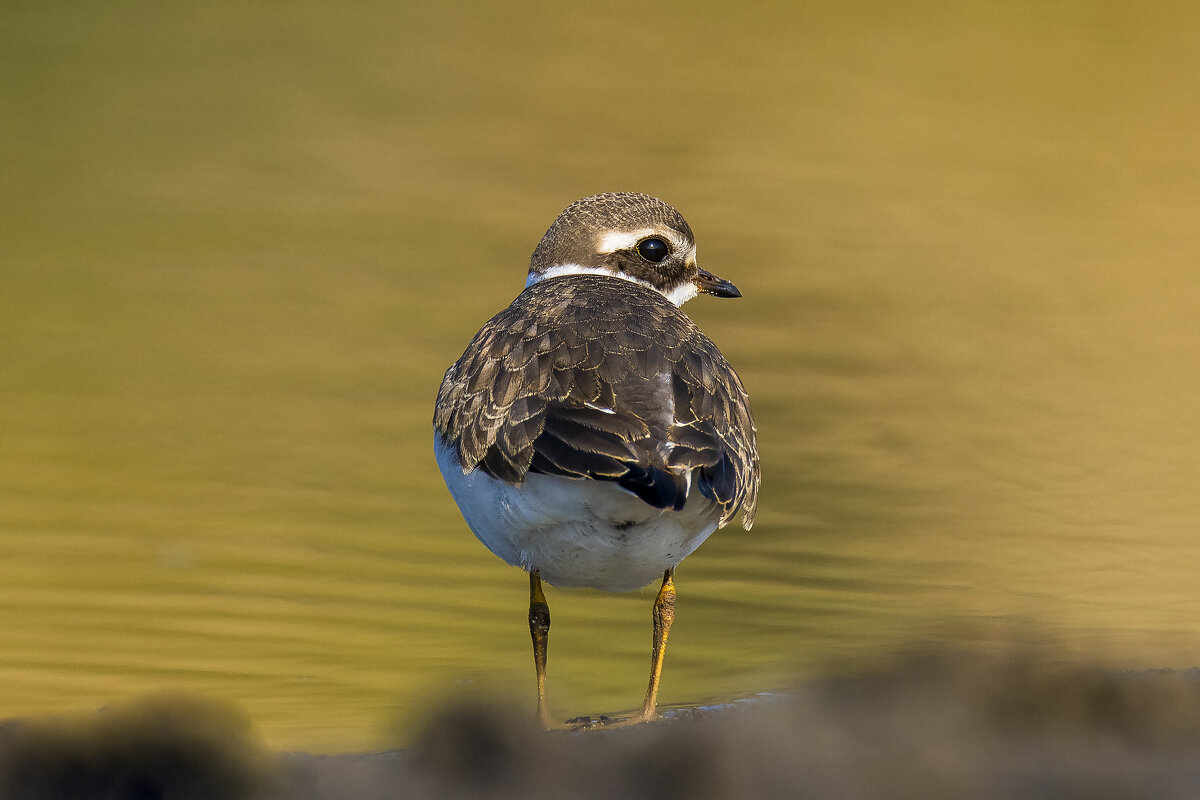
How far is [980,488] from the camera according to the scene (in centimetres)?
1332

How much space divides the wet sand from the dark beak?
335 centimetres

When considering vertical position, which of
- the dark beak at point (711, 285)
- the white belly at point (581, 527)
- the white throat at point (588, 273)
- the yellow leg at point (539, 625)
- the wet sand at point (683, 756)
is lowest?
the wet sand at point (683, 756)

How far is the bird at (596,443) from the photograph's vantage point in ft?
21.2

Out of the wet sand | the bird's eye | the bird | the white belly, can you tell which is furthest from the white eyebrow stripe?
the wet sand

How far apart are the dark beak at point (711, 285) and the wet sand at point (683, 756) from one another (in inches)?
132

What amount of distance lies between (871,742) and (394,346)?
33.5 feet

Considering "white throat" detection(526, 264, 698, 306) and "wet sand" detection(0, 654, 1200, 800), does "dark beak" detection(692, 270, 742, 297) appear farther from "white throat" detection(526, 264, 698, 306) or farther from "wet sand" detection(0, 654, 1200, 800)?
"wet sand" detection(0, 654, 1200, 800)

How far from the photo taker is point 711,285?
350 inches

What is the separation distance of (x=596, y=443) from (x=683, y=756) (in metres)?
1.57

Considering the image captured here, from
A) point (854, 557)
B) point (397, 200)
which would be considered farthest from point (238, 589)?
point (397, 200)

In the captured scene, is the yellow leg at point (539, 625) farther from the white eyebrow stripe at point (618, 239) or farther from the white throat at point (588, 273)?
the white eyebrow stripe at point (618, 239)

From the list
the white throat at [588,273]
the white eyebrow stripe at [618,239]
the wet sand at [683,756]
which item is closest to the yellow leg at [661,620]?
the wet sand at [683,756]

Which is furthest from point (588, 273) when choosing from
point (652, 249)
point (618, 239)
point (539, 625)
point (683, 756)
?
point (683, 756)

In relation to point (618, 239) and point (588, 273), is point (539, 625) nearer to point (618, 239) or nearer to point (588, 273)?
point (588, 273)
